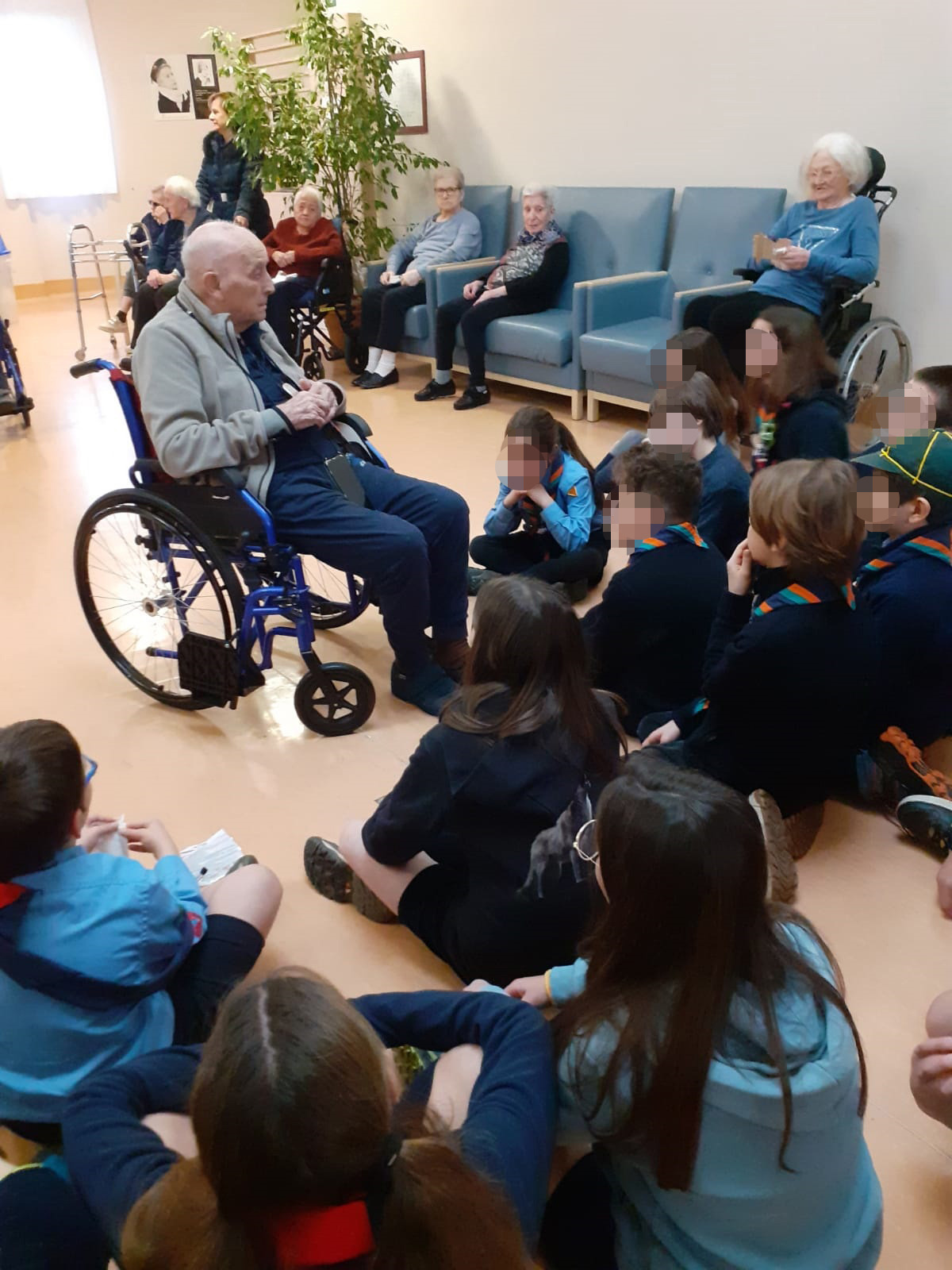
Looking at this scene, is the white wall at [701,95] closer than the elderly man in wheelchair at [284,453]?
No

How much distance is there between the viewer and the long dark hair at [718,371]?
285 centimetres

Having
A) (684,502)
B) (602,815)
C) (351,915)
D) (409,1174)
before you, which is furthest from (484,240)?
(409,1174)

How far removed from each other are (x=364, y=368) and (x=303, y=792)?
14.0 feet

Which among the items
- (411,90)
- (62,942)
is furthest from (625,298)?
(62,942)

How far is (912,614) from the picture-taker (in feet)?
6.42

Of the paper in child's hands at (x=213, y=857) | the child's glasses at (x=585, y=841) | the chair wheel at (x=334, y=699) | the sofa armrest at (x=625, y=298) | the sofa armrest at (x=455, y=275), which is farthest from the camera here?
the sofa armrest at (x=455, y=275)

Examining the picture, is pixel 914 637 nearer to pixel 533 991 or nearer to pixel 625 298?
pixel 533 991

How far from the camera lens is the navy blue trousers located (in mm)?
2309

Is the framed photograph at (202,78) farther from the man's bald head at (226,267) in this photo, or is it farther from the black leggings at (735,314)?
the man's bald head at (226,267)

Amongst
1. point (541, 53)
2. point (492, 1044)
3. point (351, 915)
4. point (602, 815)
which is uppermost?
point (541, 53)

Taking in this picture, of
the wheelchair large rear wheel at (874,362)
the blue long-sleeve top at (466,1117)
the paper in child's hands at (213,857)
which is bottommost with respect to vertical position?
the paper in child's hands at (213,857)

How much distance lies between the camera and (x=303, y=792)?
2223mm

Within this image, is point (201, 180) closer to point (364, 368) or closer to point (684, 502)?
point (364, 368)

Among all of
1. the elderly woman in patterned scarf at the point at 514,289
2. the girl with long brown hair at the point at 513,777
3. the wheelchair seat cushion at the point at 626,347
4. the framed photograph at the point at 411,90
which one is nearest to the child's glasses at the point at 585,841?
the girl with long brown hair at the point at 513,777
